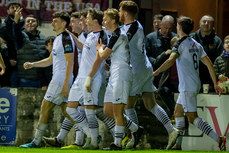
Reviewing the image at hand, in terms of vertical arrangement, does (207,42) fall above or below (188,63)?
above

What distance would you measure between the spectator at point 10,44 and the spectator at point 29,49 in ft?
0.43

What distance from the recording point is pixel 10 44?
1201 centimetres

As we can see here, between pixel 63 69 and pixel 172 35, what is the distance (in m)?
2.86

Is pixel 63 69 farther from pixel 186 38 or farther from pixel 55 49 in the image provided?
pixel 186 38

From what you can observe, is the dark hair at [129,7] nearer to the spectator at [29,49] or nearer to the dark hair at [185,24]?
the dark hair at [185,24]

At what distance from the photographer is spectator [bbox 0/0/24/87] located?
11797 mm

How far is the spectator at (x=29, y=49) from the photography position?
11.7m

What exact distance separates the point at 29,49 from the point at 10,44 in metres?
0.47

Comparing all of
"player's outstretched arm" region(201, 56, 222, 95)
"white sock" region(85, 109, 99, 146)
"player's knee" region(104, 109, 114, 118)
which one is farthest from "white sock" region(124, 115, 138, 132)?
"player's outstretched arm" region(201, 56, 222, 95)

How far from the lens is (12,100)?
11195 mm

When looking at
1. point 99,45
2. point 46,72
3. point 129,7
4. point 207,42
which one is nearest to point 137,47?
point 129,7

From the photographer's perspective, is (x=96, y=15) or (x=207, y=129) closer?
(x=96, y=15)

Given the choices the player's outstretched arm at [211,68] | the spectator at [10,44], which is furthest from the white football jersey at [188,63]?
the spectator at [10,44]

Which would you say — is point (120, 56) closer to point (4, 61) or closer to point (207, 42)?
point (207, 42)
